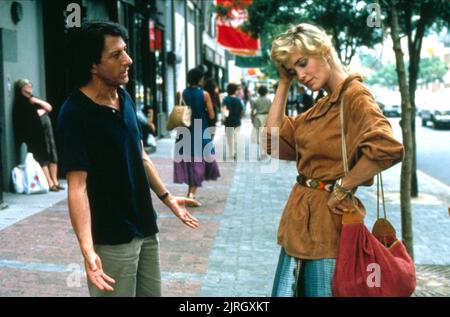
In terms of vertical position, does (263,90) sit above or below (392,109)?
above

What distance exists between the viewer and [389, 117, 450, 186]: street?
578 inches

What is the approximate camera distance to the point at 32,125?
10289 millimetres

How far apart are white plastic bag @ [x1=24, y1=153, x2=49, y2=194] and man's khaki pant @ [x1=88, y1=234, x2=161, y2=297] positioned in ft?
24.2

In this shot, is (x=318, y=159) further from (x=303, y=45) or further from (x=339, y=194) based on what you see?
(x=303, y=45)

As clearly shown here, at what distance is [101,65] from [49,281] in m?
2.87

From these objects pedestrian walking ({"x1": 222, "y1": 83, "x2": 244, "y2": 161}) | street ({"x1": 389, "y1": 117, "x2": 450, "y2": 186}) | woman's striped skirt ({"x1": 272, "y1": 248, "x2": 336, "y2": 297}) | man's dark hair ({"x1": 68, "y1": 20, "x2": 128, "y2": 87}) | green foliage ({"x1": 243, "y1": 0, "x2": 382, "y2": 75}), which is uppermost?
green foliage ({"x1": 243, "y1": 0, "x2": 382, "y2": 75})

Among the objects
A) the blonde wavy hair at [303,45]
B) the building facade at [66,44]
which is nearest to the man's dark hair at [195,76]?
the building facade at [66,44]

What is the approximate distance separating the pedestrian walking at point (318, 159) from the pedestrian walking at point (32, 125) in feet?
25.4

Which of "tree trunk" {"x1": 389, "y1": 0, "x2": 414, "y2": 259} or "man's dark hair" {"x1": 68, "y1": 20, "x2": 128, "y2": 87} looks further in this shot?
"tree trunk" {"x1": 389, "y1": 0, "x2": 414, "y2": 259}

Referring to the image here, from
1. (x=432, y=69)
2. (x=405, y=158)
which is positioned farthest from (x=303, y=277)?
(x=432, y=69)

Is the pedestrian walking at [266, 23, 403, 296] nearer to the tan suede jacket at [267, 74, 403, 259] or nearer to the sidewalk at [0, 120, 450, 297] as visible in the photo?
the tan suede jacket at [267, 74, 403, 259]

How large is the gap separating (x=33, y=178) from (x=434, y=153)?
12.3 m

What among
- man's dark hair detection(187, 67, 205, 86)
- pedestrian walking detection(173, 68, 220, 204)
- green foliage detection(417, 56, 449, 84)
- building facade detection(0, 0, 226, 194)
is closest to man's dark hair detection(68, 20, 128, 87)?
building facade detection(0, 0, 226, 194)
